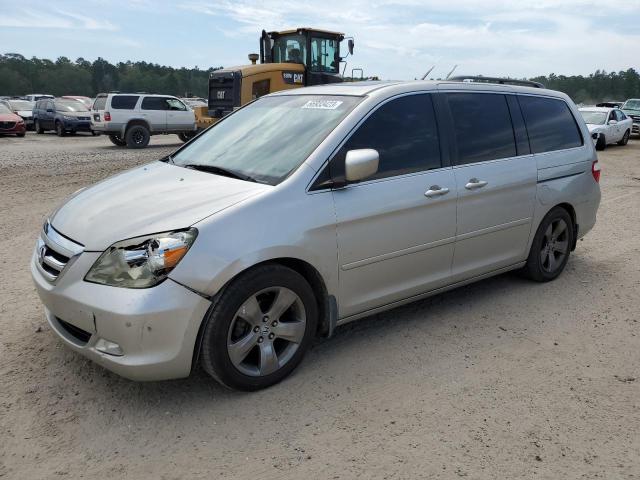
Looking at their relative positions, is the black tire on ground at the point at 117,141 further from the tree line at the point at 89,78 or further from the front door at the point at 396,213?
the tree line at the point at 89,78

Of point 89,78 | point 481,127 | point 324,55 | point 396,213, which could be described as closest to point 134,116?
point 324,55

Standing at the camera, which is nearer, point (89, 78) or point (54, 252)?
point (54, 252)

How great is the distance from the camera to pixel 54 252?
330cm

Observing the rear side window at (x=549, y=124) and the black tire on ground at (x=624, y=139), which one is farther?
the black tire on ground at (x=624, y=139)

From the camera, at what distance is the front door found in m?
3.58

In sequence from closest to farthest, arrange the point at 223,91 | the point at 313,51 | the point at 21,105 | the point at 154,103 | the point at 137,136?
the point at 313,51
the point at 223,91
the point at 137,136
the point at 154,103
the point at 21,105

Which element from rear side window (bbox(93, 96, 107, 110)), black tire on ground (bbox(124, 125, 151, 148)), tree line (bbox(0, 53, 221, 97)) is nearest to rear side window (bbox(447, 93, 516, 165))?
black tire on ground (bbox(124, 125, 151, 148))

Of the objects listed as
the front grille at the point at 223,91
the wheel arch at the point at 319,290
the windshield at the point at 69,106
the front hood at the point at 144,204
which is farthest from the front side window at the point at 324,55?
the wheel arch at the point at 319,290

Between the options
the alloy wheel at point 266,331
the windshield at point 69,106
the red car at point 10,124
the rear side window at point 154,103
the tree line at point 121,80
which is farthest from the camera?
the tree line at point 121,80

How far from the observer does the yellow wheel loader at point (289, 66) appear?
51.5 feet

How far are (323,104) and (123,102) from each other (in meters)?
17.0

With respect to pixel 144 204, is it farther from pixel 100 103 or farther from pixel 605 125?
pixel 605 125

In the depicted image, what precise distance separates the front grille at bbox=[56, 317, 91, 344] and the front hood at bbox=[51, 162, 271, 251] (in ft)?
1.55

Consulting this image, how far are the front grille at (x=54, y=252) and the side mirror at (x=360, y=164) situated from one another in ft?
5.27
